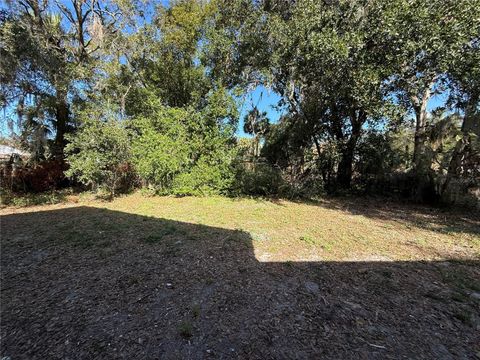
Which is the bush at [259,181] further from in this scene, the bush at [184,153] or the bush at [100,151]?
the bush at [100,151]

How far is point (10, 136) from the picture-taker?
749 cm

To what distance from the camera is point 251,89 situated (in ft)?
31.0

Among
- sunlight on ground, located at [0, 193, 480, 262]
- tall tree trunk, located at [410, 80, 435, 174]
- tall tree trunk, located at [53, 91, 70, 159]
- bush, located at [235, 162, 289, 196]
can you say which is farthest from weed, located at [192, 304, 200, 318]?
tall tree trunk, located at [53, 91, 70, 159]

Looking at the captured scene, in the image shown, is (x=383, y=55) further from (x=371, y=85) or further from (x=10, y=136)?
(x=10, y=136)

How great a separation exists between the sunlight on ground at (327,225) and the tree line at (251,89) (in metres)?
1.18

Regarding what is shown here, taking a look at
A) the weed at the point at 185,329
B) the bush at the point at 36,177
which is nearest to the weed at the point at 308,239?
the weed at the point at 185,329

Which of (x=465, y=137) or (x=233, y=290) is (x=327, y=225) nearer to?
(x=233, y=290)

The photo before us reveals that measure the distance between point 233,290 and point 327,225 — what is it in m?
3.15

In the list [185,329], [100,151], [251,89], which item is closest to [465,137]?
[251,89]

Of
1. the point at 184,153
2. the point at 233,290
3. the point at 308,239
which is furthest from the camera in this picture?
the point at 184,153

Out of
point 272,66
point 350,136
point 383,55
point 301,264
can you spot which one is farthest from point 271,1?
point 301,264

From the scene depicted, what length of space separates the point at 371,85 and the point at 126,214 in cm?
633

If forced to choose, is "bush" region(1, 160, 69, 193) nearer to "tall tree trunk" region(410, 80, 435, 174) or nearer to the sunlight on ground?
the sunlight on ground

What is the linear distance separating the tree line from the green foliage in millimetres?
37
